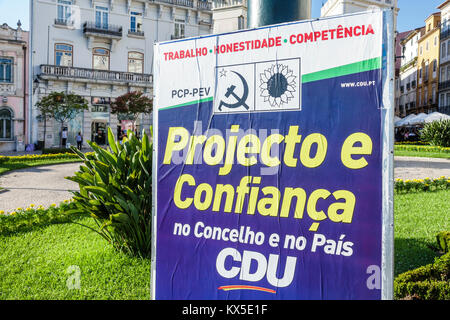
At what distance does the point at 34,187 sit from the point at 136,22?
79.8 ft

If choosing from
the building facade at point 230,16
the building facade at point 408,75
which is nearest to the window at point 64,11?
the building facade at point 230,16

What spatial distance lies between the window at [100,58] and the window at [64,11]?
2.67 metres

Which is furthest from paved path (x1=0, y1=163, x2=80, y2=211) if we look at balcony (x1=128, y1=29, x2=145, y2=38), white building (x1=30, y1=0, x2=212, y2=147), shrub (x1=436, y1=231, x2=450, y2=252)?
balcony (x1=128, y1=29, x2=145, y2=38)

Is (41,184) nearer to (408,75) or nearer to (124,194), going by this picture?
(124,194)

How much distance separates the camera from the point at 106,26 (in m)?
30.3

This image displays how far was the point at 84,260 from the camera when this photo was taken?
4.21 m

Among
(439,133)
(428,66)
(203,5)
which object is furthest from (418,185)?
(428,66)

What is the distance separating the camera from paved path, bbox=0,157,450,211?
324 inches

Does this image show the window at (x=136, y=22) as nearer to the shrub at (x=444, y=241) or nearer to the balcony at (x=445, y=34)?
the balcony at (x=445, y=34)

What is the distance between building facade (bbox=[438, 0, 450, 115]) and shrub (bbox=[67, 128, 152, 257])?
4182 cm

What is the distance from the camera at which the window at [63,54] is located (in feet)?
93.9

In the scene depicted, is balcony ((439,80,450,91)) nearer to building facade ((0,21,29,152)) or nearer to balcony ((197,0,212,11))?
balcony ((197,0,212,11))
